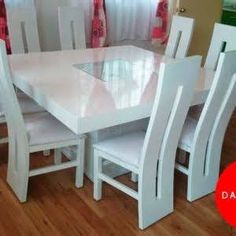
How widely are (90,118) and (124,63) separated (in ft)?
3.53

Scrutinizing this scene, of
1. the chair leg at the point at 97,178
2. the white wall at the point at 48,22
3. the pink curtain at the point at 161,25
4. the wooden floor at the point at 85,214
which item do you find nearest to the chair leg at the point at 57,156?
the wooden floor at the point at 85,214

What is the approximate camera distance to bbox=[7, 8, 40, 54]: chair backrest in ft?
9.54

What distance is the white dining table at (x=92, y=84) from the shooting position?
1.67m

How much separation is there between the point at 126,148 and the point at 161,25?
8.15 feet

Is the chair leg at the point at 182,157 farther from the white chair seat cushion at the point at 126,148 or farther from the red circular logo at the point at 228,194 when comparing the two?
the red circular logo at the point at 228,194

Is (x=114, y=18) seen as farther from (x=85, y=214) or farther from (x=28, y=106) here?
(x=85, y=214)

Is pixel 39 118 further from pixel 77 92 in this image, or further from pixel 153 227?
pixel 153 227

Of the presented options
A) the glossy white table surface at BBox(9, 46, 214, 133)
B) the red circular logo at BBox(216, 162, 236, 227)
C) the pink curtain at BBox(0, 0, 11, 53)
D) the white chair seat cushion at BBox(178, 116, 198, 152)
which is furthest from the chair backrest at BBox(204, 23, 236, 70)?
the pink curtain at BBox(0, 0, 11, 53)

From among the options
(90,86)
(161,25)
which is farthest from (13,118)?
(161,25)

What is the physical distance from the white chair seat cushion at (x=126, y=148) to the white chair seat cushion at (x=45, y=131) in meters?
0.22

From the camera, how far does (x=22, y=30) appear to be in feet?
9.84

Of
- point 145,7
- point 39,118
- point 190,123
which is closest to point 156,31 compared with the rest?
point 145,7

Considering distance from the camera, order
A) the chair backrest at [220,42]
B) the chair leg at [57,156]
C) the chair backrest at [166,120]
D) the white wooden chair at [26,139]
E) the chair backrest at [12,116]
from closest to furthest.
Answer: the chair backrest at [166,120] → the chair backrest at [12,116] → the white wooden chair at [26,139] → the chair leg at [57,156] → the chair backrest at [220,42]

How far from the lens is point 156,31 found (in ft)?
13.5
